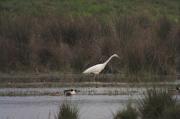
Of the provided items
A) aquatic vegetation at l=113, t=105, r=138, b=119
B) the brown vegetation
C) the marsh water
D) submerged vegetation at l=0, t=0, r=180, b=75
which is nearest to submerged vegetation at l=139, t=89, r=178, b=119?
aquatic vegetation at l=113, t=105, r=138, b=119

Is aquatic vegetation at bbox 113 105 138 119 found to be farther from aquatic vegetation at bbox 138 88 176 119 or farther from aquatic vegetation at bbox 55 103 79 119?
aquatic vegetation at bbox 55 103 79 119

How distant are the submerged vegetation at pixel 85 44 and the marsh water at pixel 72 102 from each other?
4.90 meters

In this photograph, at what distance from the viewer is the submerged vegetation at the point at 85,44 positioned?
2798 cm

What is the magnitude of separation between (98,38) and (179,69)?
→ 372 cm

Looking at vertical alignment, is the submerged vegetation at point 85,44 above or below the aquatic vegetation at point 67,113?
above

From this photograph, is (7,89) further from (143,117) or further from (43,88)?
(143,117)

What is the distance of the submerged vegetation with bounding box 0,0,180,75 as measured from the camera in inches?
1102

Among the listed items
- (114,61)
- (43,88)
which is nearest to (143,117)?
(43,88)

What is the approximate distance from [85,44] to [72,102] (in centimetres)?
1139

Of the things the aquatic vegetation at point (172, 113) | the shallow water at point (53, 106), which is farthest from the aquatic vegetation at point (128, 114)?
the shallow water at point (53, 106)

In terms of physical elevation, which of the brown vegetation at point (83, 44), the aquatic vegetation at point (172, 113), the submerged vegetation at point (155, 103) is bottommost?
the aquatic vegetation at point (172, 113)

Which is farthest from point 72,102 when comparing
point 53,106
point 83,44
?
point 83,44

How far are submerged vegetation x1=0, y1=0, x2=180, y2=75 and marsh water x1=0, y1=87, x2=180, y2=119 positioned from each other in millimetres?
4896

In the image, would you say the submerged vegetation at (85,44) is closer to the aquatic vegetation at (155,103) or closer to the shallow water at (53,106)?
the shallow water at (53,106)
